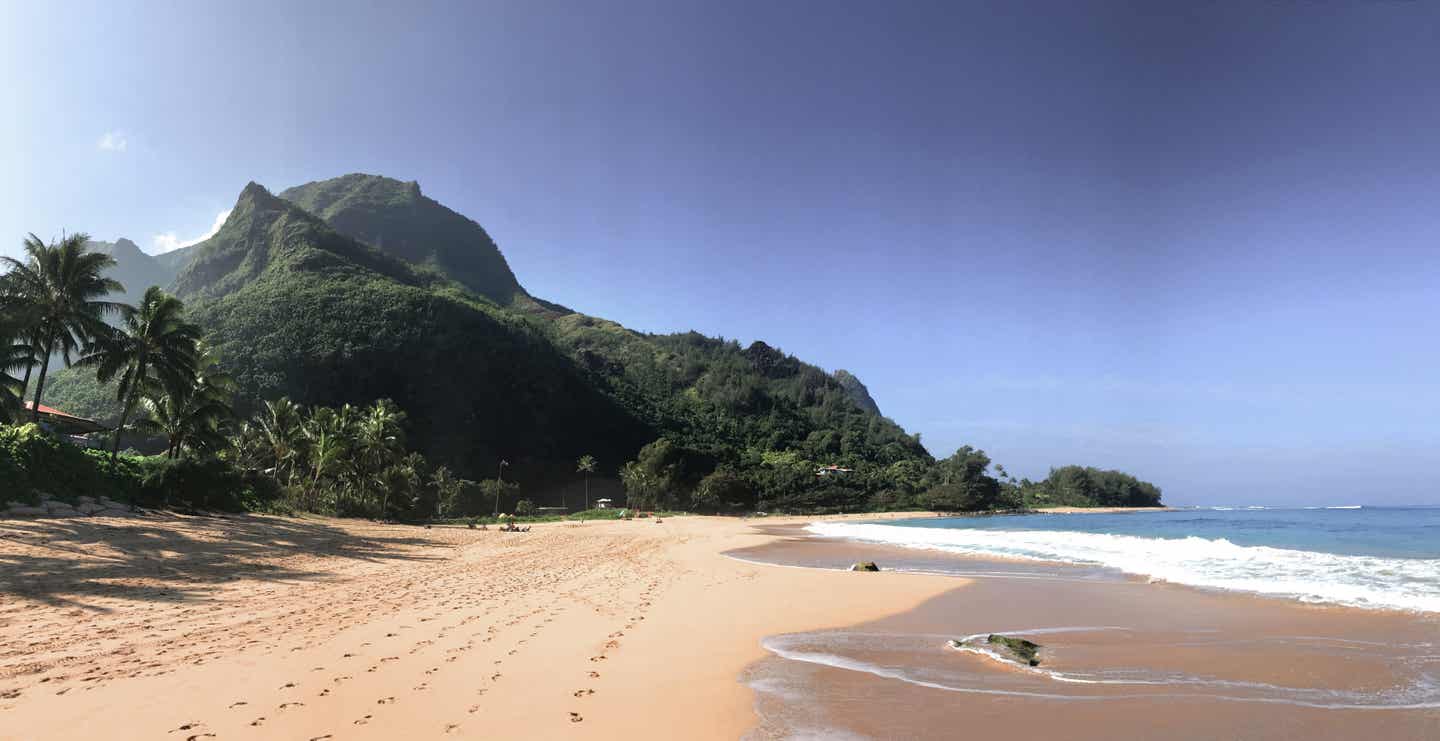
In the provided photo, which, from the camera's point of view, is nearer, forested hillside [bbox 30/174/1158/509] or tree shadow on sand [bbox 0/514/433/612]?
tree shadow on sand [bbox 0/514/433/612]

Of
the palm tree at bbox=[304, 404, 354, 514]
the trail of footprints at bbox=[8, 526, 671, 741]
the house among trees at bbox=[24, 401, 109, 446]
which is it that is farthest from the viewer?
the palm tree at bbox=[304, 404, 354, 514]

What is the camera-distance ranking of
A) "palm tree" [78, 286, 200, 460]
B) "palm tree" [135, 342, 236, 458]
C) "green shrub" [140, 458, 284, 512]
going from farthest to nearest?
"palm tree" [135, 342, 236, 458], "palm tree" [78, 286, 200, 460], "green shrub" [140, 458, 284, 512]

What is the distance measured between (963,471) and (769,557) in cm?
10014

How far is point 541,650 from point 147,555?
12.1 m

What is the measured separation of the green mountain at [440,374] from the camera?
93312mm

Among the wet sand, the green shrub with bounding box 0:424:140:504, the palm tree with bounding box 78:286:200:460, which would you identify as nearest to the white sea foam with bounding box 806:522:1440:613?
the wet sand

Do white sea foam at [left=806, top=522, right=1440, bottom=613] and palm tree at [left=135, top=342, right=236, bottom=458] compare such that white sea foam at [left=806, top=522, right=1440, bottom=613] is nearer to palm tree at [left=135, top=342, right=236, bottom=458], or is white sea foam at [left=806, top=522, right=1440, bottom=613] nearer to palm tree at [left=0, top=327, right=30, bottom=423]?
palm tree at [left=135, top=342, right=236, bottom=458]

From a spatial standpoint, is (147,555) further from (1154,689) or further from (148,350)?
(148,350)

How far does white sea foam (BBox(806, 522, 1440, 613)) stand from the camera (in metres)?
11.8

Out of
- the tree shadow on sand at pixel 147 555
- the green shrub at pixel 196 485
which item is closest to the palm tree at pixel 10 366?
the green shrub at pixel 196 485

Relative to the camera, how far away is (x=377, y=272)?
131750 millimetres

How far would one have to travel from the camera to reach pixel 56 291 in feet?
85.0

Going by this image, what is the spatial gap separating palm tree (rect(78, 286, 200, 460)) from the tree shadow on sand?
406 inches

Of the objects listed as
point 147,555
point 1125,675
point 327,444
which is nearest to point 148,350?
point 327,444
